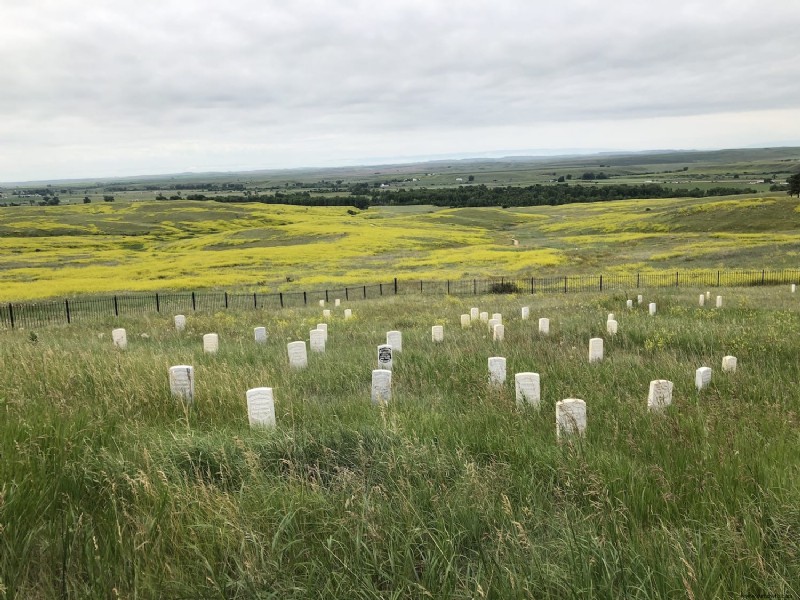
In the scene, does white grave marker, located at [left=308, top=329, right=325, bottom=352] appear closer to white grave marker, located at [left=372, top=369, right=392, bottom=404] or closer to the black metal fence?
white grave marker, located at [left=372, top=369, right=392, bottom=404]

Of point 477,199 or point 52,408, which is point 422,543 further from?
point 477,199

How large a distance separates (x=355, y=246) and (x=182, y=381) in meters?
55.9

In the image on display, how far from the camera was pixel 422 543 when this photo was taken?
303 centimetres

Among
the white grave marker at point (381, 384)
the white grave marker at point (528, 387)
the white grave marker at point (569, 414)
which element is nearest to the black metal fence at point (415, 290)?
the white grave marker at point (381, 384)

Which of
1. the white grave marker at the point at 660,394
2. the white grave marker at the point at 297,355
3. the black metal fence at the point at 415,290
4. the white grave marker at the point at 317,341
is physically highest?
the white grave marker at the point at 660,394

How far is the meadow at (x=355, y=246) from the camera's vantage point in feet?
135

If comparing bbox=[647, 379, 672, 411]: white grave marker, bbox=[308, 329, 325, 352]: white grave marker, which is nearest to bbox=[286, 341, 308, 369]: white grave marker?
bbox=[308, 329, 325, 352]: white grave marker

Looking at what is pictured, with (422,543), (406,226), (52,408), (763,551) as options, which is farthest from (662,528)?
(406,226)

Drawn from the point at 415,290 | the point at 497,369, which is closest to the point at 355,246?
the point at 415,290

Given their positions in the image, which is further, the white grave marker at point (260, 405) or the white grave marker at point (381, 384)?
the white grave marker at point (381, 384)

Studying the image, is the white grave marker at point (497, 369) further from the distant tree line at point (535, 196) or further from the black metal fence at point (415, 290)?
the distant tree line at point (535, 196)

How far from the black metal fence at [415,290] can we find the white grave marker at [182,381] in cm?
2050

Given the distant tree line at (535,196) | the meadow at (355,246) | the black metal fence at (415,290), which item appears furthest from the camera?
the distant tree line at (535,196)

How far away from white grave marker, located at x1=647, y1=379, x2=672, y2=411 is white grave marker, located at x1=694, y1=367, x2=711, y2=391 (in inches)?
49.0
